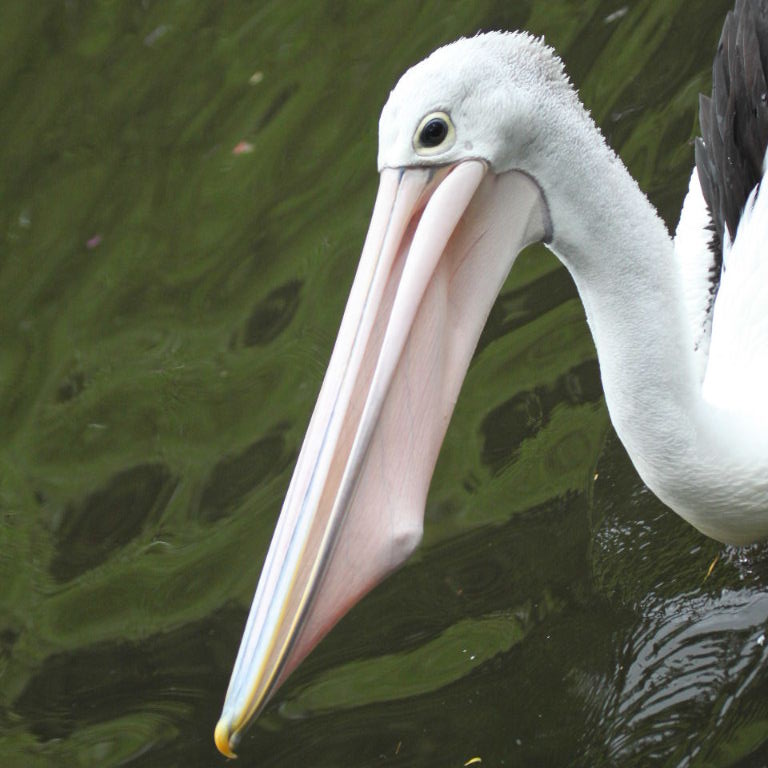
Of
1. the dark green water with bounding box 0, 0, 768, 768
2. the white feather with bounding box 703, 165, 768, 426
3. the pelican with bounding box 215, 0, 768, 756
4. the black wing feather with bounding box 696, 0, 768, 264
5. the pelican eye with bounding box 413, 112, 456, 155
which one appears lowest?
the dark green water with bounding box 0, 0, 768, 768

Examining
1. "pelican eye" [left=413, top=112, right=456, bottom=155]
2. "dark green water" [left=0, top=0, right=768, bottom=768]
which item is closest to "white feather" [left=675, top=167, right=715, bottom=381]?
"dark green water" [left=0, top=0, right=768, bottom=768]

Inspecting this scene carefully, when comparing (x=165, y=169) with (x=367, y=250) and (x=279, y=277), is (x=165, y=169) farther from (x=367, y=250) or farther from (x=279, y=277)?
(x=367, y=250)

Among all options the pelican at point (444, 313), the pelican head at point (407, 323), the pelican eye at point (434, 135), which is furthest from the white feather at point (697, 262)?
the pelican eye at point (434, 135)

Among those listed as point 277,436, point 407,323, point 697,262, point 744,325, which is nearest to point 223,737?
point 407,323

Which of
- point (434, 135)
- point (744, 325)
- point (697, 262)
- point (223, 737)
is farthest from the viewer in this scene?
point (697, 262)

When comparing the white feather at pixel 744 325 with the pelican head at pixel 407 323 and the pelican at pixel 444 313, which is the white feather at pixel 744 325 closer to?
the pelican at pixel 444 313

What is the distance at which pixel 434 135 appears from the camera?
2154 millimetres

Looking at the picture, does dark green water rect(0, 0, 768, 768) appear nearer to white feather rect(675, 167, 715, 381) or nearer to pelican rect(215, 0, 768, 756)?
white feather rect(675, 167, 715, 381)

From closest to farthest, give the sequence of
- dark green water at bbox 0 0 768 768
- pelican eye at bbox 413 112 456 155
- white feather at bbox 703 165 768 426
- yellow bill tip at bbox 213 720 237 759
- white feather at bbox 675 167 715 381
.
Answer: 1. yellow bill tip at bbox 213 720 237 759
2. pelican eye at bbox 413 112 456 155
3. white feather at bbox 703 165 768 426
4. dark green water at bbox 0 0 768 768
5. white feather at bbox 675 167 715 381

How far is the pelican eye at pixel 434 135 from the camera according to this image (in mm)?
2141

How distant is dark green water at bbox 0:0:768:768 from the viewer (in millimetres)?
3049

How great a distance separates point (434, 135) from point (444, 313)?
0.30 meters

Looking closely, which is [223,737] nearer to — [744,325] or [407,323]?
[407,323]

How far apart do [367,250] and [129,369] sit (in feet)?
7.04
